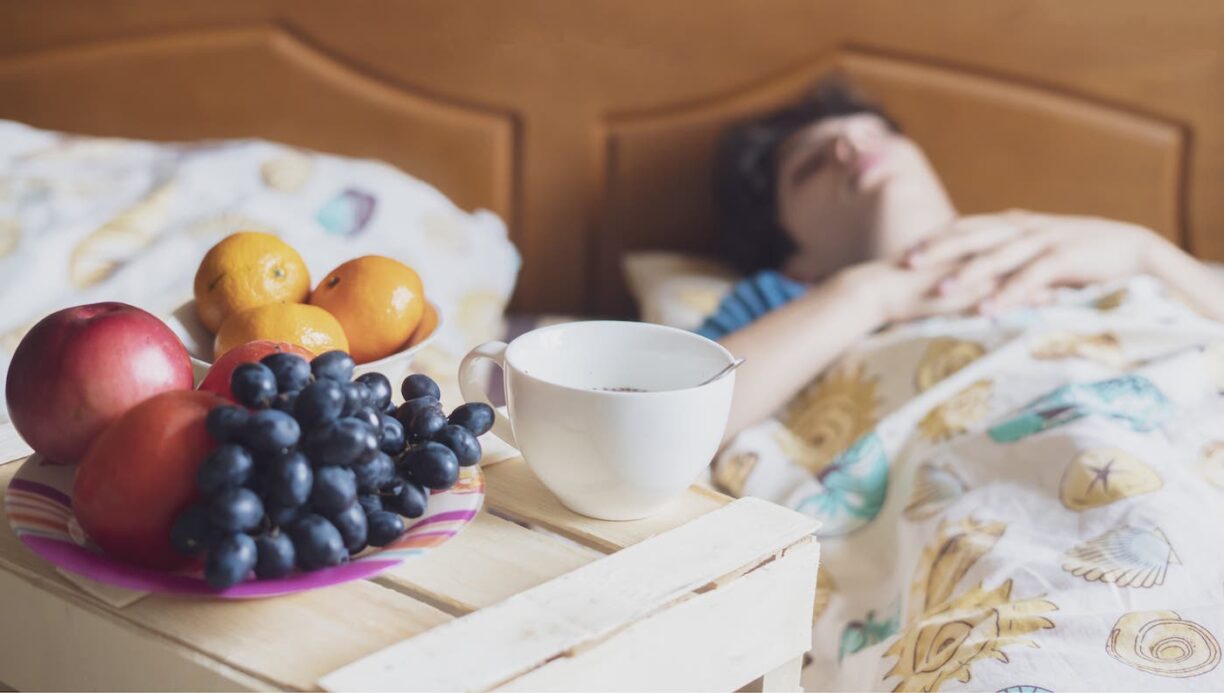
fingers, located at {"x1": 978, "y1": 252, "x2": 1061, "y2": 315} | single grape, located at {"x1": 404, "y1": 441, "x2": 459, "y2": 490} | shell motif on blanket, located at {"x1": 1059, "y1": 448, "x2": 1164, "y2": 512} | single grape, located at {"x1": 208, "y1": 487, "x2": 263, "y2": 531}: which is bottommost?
shell motif on blanket, located at {"x1": 1059, "y1": 448, "x2": 1164, "y2": 512}

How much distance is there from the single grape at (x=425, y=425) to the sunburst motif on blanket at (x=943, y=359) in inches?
27.4

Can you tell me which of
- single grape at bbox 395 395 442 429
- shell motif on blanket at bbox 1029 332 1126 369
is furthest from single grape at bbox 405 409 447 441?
shell motif on blanket at bbox 1029 332 1126 369

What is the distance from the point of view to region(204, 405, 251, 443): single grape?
1.70ft

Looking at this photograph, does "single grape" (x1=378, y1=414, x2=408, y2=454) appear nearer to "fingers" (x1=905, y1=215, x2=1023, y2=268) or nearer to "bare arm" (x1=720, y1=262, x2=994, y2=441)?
"bare arm" (x1=720, y1=262, x2=994, y2=441)

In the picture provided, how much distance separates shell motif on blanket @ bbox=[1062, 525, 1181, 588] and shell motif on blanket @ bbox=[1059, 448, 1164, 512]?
1.7 inches

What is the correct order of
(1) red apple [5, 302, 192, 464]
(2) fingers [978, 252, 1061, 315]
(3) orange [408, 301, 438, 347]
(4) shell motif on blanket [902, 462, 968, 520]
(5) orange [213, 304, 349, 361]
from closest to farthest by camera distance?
1. (1) red apple [5, 302, 192, 464]
2. (5) orange [213, 304, 349, 361]
3. (3) orange [408, 301, 438, 347]
4. (4) shell motif on blanket [902, 462, 968, 520]
5. (2) fingers [978, 252, 1061, 315]

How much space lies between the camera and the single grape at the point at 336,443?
516 mm

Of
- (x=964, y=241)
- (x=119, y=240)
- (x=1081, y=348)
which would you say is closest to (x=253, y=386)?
(x=119, y=240)

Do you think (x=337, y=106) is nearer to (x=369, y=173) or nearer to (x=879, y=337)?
(x=369, y=173)

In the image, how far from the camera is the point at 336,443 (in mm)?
516

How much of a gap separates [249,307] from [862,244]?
36.6 inches

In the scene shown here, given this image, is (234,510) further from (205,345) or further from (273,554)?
(205,345)

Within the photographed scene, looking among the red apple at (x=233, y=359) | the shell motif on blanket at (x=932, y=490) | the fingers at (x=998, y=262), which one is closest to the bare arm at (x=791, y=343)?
the fingers at (x=998, y=262)

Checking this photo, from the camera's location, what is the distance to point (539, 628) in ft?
1.73
